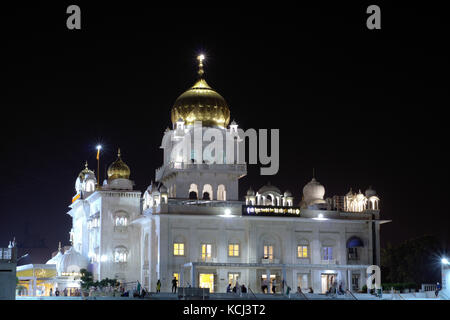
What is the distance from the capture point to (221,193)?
243 ft

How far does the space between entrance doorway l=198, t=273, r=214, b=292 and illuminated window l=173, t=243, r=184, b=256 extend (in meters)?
2.32

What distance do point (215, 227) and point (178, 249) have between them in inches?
137

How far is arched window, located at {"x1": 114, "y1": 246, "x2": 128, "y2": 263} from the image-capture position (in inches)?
2864

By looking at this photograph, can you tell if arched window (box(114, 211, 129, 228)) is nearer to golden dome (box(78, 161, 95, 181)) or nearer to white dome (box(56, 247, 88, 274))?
white dome (box(56, 247, 88, 274))

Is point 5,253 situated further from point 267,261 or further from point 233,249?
point 267,261

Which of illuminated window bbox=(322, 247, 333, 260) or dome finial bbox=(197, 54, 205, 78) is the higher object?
dome finial bbox=(197, 54, 205, 78)

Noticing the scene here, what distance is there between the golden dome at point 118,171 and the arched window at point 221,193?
9371mm

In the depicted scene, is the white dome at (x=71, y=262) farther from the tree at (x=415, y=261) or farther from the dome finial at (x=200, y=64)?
the tree at (x=415, y=261)

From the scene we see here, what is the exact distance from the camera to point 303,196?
76.8 m

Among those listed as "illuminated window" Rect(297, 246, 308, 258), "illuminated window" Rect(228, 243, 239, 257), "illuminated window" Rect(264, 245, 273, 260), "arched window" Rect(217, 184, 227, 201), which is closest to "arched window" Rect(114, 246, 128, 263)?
"arched window" Rect(217, 184, 227, 201)

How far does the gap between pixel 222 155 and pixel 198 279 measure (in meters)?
12.2

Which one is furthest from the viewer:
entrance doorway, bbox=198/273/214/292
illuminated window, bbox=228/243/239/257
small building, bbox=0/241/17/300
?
illuminated window, bbox=228/243/239/257
